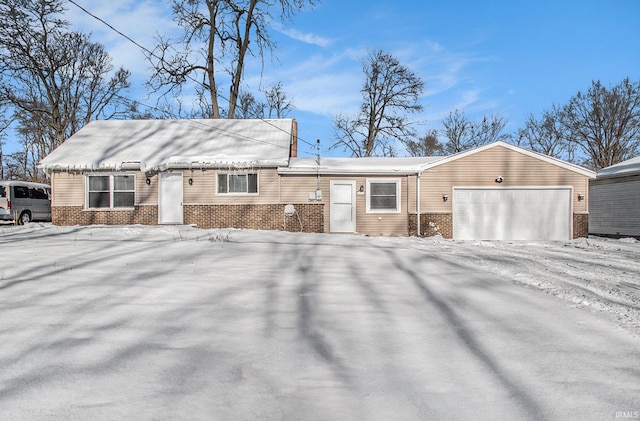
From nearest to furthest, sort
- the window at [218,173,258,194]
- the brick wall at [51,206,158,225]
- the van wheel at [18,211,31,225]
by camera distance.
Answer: the window at [218,173,258,194]
the brick wall at [51,206,158,225]
the van wheel at [18,211,31,225]

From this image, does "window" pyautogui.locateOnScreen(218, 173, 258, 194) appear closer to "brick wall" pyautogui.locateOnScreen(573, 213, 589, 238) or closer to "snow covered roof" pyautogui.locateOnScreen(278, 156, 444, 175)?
"snow covered roof" pyautogui.locateOnScreen(278, 156, 444, 175)

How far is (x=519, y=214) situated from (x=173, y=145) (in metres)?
14.3

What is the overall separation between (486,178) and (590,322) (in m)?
12.3

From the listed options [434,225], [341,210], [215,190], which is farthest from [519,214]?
[215,190]

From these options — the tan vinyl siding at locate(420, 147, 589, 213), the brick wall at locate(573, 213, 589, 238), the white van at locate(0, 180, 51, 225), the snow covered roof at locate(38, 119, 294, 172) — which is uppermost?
the snow covered roof at locate(38, 119, 294, 172)

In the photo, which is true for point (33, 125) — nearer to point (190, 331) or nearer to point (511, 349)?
point (190, 331)

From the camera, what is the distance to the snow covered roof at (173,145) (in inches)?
619

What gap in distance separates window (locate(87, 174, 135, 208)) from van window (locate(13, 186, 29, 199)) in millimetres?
4188

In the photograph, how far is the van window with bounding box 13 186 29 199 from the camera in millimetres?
17516

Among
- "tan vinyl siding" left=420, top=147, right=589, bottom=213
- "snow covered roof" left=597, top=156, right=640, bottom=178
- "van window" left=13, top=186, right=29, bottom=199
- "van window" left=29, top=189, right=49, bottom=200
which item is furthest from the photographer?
"van window" left=29, top=189, right=49, bottom=200

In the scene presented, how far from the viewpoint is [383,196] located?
15.9 meters

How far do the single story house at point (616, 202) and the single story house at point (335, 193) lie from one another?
10.5 feet

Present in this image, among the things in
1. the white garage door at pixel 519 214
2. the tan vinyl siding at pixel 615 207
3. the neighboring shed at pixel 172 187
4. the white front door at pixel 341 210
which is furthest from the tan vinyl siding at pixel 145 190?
the tan vinyl siding at pixel 615 207

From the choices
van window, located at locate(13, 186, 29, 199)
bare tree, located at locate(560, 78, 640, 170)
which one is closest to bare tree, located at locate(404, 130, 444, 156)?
bare tree, located at locate(560, 78, 640, 170)
